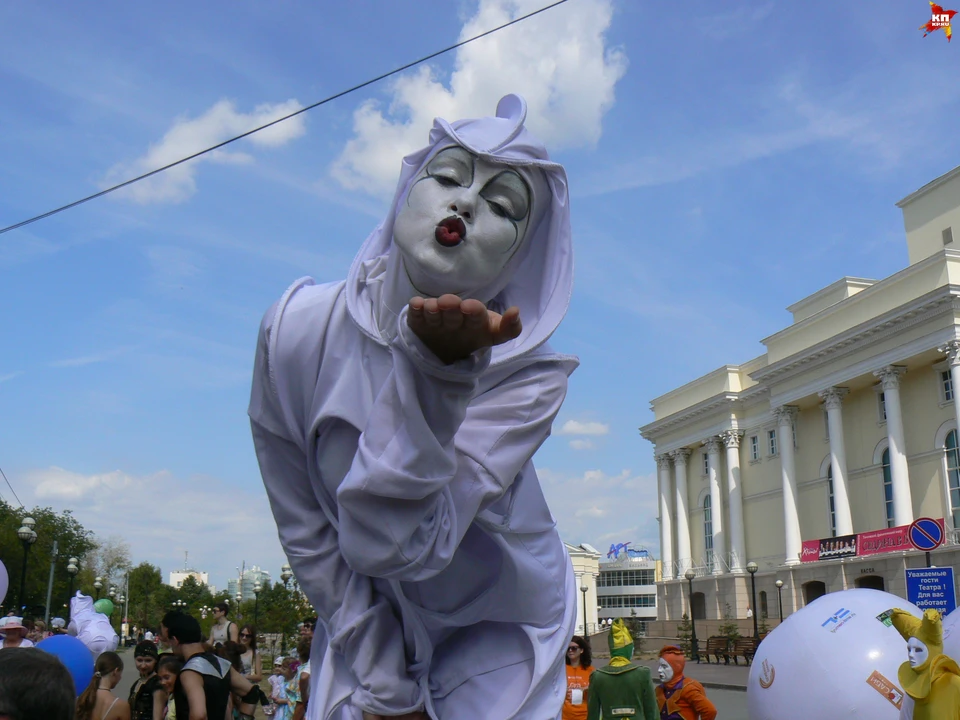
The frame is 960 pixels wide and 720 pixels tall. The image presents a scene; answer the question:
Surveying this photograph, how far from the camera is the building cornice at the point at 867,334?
36.0 metres

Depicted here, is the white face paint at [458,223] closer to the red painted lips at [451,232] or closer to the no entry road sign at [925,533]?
the red painted lips at [451,232]

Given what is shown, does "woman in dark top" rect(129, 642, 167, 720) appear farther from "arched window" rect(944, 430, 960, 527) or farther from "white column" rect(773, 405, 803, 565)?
"white column" rect(773, 405, 803, 565)

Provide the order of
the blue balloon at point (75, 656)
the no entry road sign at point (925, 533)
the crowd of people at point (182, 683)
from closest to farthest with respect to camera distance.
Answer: the blue balloon at point (75, 656), the crowd of people at point (182, 683), the no entry road sign at point (925, 533)

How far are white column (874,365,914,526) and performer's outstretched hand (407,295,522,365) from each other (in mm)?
39815

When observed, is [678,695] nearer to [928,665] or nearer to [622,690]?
[622,690]

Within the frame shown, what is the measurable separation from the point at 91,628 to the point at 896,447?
35.9 m

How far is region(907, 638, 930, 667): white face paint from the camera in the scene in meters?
6.01

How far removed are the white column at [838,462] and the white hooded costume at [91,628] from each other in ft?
124

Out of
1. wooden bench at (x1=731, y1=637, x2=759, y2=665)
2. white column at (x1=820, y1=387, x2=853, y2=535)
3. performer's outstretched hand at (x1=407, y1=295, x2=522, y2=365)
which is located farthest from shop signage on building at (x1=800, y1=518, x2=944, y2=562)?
performer's outstretched hand at (x1=407, y1=295, x2=522, y2=365)

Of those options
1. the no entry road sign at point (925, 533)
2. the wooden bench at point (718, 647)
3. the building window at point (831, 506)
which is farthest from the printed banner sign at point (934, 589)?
the building window at point (831, 506)

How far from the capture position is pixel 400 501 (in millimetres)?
1766

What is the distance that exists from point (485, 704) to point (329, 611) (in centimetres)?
41

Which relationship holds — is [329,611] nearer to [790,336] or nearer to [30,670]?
[30,670]

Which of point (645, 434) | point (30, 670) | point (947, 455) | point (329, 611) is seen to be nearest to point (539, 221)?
point (329, 611)
